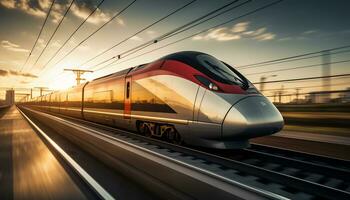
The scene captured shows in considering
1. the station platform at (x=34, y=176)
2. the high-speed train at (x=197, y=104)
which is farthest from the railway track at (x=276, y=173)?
the station platform at (x=34, y=176)

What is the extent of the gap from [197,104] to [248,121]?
3.97ft

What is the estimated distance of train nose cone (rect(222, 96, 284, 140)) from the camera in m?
4.86

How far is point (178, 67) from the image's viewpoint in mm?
6277

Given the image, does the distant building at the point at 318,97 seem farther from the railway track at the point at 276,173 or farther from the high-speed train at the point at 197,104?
the railway track at the point at 276,173

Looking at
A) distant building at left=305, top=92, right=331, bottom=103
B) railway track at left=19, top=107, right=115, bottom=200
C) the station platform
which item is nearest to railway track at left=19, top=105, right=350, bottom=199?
railway track at left=19, top=107, right=115, bottom=200

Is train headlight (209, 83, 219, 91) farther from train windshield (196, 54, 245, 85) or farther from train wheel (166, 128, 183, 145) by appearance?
train wheel (166, 128, 183, 145)

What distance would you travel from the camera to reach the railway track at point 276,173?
325cm

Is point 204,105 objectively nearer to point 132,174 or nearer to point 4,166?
point 132,174

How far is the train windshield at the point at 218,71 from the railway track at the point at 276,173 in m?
1.77

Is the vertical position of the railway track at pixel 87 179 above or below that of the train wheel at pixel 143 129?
below

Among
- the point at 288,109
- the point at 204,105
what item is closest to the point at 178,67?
the point at 204,105

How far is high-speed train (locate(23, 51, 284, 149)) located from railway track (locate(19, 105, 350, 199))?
44 centimetres

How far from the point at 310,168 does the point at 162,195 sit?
122 inches

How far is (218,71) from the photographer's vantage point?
604 cm
